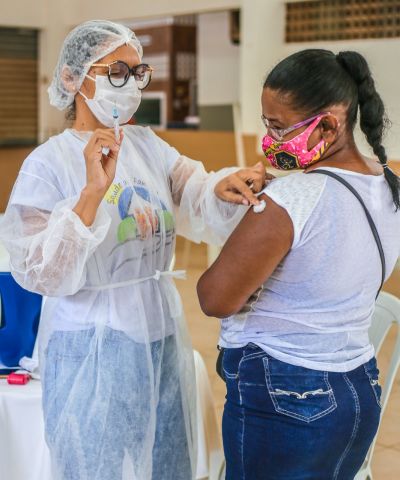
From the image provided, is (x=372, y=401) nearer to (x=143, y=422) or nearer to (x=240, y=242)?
(x=240, y=242)

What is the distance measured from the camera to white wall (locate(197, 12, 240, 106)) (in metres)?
8.01

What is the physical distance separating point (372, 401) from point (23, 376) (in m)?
1.00

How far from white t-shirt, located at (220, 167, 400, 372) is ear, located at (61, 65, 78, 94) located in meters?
0.64

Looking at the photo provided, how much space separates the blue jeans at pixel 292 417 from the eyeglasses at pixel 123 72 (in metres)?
0.70

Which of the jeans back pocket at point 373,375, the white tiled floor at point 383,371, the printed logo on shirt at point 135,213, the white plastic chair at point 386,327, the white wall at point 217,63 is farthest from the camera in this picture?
the white wall at point 217,63

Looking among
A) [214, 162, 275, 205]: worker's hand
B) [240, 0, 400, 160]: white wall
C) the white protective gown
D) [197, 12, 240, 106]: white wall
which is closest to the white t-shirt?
[214, 162, 275, 205]: worker's hand

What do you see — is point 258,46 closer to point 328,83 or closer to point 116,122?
point 116,122

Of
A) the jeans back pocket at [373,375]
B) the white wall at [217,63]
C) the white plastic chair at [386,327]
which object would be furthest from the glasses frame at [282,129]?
the white wall at [217,63]

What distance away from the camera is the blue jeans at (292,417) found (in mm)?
1355

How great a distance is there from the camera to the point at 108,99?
173 centimetres

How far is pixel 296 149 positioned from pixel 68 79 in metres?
0.66

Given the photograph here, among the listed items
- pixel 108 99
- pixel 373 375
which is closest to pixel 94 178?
pixel 108 99

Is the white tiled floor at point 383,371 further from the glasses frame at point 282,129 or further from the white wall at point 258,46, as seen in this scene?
the glasses frame at point 282,129

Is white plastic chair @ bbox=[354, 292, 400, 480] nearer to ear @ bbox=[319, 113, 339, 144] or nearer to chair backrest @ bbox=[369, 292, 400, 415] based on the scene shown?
chair backrest @ bbox=[369, 292, 400, 415]
